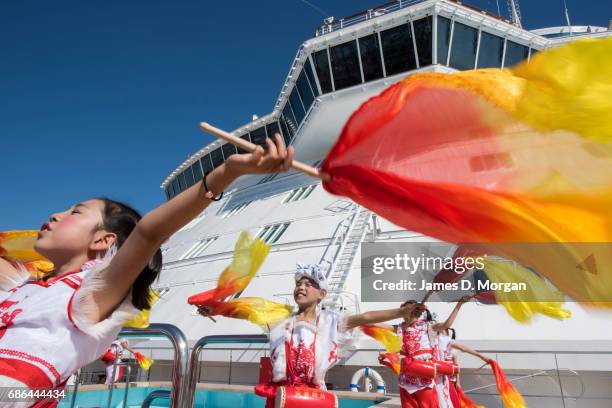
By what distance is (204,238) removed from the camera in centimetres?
2000

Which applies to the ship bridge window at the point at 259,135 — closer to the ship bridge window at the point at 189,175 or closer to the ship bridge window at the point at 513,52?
the ship bridge window at the point at 189,175

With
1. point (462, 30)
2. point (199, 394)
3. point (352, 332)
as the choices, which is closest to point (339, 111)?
point (462, 30)

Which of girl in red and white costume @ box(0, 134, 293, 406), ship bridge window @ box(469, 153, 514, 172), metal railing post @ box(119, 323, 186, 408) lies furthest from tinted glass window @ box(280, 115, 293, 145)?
girl in red and white costume @ box(0, 134, 293, 406)

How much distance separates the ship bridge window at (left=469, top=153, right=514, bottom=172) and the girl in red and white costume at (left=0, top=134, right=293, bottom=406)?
3.95ft

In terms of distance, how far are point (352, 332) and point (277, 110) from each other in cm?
2076

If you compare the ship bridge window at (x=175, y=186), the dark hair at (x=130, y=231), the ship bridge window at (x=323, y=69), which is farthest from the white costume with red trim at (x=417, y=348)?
the ship bridge window at (x=175, y=186)

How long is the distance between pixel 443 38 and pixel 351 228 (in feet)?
28.6

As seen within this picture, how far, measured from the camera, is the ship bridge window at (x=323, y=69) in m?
18.3

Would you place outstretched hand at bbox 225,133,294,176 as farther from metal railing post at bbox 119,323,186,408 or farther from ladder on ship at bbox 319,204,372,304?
ladder on ship at bbox 319,204,372,304

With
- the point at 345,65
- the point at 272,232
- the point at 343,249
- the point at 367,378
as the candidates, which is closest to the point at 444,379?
the point at 367,378

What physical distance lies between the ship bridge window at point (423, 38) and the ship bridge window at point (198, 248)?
444 inches

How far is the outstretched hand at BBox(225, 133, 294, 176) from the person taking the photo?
5.00 feet

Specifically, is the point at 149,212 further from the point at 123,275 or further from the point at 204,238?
the point at 204,238

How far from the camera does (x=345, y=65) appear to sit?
59.4 feet
